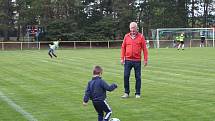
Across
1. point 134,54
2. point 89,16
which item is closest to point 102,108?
point 134,54

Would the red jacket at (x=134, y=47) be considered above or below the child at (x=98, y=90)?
above

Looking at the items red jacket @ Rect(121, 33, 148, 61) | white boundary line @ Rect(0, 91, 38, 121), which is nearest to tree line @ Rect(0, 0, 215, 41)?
white boundary line @ Rect(0, 91, 38, 121)

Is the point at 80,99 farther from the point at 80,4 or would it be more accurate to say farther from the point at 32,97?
the point at 80,4

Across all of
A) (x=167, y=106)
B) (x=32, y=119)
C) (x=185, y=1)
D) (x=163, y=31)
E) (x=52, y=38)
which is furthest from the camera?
(x=185, y=1)

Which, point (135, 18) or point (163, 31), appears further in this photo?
point (135, 18)

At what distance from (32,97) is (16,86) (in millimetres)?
2913

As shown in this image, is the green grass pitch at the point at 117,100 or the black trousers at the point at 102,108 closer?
the black trousers at the point at 102,108

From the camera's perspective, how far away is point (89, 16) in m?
78.6

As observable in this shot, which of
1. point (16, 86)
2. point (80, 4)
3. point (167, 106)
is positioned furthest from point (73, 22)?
point (167, 106)

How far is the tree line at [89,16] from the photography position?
7281 centimetres

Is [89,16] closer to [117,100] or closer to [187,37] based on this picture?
[187,37]

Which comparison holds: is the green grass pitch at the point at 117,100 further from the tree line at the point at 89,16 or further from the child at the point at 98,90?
the tree line at the point at 89,16

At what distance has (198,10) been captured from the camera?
87.1 m

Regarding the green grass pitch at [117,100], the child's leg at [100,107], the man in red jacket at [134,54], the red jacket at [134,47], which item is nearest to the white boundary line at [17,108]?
the green grass pitch at [117,100]
